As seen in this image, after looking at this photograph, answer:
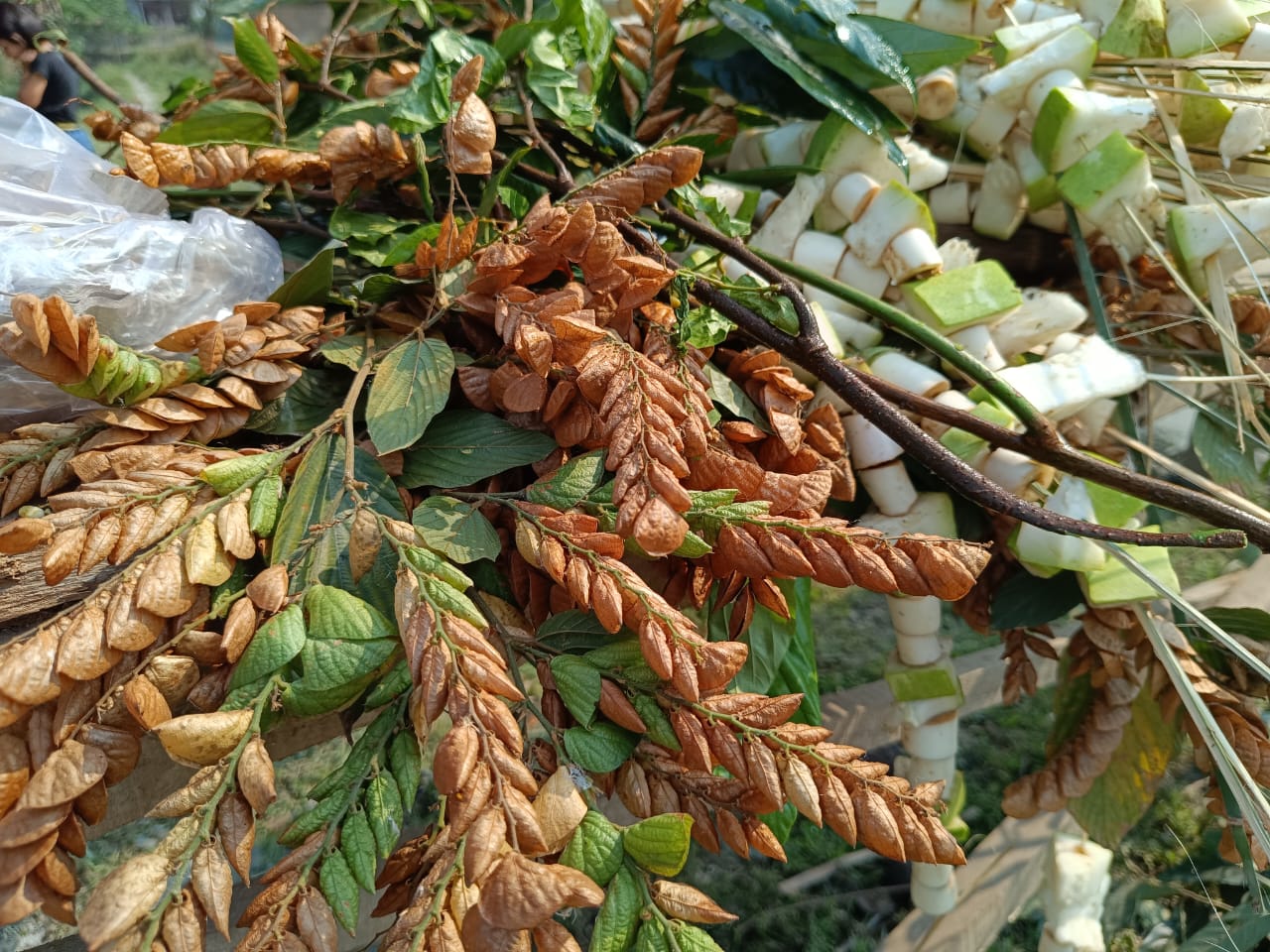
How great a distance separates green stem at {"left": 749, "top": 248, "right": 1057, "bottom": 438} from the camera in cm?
54

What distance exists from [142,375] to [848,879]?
1113 millimetres

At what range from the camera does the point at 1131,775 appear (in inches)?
30.5

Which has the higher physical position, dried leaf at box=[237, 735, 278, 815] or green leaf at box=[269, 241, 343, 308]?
green leaf at box=[269, 241, 343, 308]

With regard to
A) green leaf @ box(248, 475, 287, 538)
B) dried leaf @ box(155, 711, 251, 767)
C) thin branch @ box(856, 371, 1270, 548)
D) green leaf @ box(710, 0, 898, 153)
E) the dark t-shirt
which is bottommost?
the dark t-shirt

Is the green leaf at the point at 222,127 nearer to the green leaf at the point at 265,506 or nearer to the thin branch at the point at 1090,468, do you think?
the green leaf at the point at 265,506

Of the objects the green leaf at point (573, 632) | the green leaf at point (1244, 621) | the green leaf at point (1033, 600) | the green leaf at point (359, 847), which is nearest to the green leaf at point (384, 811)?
the green leaf at point (359, 847)

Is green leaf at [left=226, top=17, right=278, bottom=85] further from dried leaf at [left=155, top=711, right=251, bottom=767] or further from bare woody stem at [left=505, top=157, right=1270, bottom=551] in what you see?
dried leaf at [left=155, top=711, right=251, bottom=767]

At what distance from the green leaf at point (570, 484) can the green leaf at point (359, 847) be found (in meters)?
0.17

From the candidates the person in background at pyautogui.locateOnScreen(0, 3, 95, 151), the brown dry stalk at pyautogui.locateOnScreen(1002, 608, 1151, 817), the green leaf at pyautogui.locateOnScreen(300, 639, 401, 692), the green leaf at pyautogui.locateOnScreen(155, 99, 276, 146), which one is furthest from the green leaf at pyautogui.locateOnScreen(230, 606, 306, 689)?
the person in background at pyautogui.locateOnScreen(0, 3, 95, 151)

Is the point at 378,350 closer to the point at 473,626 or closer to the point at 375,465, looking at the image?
the point at 375,465

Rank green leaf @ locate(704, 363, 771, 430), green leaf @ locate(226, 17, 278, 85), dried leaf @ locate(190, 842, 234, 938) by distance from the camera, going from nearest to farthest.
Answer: dried leaf @ locate(190, 842, 234, 938) → green leaf @ locate(704, 363, 771, 430) → green leaf @ locate(226, 17, 278, 85)

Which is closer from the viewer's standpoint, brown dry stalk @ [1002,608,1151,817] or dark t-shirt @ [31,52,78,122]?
brown dry stalk @ [1002,608,1151,817]

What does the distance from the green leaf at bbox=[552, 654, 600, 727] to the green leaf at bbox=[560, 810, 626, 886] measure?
5 cm

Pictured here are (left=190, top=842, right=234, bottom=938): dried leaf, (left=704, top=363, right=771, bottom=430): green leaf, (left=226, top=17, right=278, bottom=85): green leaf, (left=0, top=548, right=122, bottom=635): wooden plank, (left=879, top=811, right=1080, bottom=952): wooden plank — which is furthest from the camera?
(left=879, top=811, right=1080, bottom=952): wooden plank
